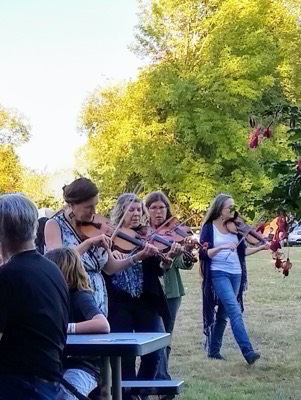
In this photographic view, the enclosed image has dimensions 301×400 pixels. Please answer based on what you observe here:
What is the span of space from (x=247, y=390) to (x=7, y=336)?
3.57 metres

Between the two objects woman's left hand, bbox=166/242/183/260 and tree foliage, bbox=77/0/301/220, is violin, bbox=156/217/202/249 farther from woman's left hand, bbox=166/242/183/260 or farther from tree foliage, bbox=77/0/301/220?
tree foliage, bbox=77/0/301/220

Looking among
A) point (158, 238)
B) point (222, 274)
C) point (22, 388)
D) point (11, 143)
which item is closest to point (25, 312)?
point (22, 388)

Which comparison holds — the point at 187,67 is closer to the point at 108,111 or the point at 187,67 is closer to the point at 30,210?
the point at 108,111

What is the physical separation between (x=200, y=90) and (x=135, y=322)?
82.5 feet

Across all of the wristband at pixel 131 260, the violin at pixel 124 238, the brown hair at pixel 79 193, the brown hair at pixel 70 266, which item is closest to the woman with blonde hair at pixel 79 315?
the brown hair at pixel 70 266

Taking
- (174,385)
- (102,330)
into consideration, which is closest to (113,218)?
(174,385)

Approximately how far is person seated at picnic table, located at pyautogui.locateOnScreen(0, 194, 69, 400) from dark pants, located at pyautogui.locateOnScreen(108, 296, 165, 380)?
2291 millimetres

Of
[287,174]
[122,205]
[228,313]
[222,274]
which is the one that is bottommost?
[228,313]

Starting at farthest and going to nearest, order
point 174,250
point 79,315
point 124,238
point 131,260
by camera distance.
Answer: point 174,250, point 124,238, point 131,260, point 79,315

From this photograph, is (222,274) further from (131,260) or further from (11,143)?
(11,143)

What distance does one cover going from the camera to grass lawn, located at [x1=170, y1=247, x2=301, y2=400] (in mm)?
5922

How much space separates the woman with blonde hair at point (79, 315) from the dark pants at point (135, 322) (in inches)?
51.4

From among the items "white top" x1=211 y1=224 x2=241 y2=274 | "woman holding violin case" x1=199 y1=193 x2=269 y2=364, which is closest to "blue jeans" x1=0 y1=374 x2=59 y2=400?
"woman holding violin case" x1=199 y1=193 x2=269 y2=364

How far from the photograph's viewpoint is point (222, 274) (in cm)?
714
